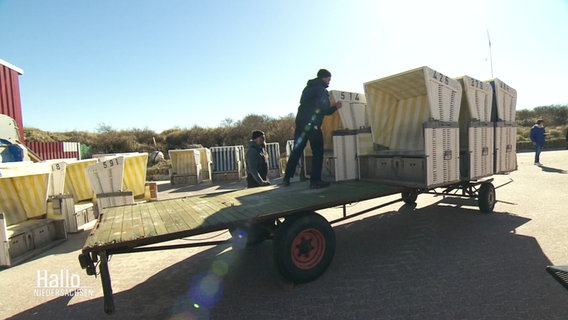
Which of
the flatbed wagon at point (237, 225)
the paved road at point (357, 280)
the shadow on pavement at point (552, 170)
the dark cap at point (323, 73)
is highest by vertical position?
the dark cap at point (323, 73)

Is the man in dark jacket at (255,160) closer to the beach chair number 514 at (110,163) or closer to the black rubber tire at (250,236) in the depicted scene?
the black rubber tire at (250,236)

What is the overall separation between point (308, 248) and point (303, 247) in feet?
0.26

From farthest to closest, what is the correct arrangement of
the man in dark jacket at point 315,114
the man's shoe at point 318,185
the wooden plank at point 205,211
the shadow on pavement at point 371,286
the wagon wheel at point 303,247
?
1. the man's shoe at point 318,185
2. the man in dark jacket at point 315,114
3. the wagon wheel at point 303,247
4. the shadow on pavement at point 371,286
5. the wooden plank at point 205,211

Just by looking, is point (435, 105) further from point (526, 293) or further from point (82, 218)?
point (82, 218)

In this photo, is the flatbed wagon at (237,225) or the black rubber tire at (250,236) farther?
the black rubber tire at (250,236)

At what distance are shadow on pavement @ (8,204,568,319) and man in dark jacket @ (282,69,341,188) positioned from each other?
1.55 metres

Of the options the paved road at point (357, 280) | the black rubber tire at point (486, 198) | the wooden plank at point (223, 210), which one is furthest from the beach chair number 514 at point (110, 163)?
the black rubber tire at point (486, 198)

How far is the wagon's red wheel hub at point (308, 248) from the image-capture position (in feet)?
12.6

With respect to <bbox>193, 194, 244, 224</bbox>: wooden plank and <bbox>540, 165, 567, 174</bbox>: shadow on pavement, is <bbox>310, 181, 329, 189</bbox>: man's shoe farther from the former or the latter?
<bbox>540, 165, 567, 174</bbox>: shadow on pavement

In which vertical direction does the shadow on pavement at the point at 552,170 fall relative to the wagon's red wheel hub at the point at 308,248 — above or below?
below

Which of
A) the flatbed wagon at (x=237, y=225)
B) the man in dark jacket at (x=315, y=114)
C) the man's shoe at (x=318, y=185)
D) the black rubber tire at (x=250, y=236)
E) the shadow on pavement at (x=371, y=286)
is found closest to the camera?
the flatbed wagon at (x=237, y=225)

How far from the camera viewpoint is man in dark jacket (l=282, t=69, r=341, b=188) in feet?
17.4

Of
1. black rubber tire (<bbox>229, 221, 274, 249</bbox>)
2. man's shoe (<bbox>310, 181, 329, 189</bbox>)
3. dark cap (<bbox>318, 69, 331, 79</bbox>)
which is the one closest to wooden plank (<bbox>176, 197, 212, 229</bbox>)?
black rubber tire (<bbox>229, 221, 274, 249</bbox>)

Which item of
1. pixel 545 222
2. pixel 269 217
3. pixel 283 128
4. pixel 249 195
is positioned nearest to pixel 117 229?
pixel 269 217
